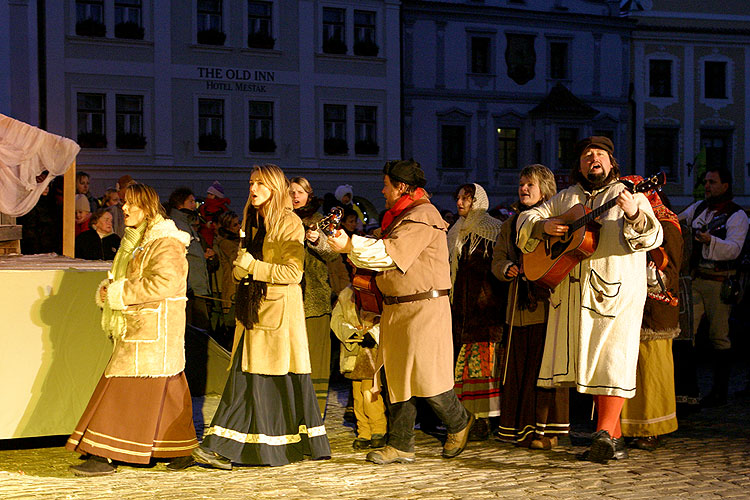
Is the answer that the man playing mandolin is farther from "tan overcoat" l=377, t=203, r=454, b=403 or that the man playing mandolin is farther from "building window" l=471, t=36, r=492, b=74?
"building window" l=471, t=36, r=492, b=74

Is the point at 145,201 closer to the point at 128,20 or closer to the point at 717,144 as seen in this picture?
the point at 128,20

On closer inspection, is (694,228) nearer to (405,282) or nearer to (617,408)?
(617,408)

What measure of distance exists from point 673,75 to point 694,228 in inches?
1187

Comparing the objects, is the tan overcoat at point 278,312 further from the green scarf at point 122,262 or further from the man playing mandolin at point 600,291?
the man playing mandolin at point 600,291

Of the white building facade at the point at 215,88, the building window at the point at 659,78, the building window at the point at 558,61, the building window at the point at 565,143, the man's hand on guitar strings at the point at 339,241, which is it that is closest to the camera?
the man's hand on guitar strings at the point at 339,241

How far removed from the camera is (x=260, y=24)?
30203 mm

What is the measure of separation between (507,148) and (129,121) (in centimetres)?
1298

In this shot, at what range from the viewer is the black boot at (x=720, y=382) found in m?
8.99

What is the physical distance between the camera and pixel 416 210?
649cm

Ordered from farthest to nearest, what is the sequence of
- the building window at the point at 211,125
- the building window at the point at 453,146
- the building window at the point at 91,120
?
the building window at the point at 453,146
the building window at the point at 211,125
the building window at the point at 91,120

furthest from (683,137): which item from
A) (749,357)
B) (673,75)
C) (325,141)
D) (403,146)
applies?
(749,357)

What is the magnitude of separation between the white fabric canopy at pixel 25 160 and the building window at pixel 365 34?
2300cm

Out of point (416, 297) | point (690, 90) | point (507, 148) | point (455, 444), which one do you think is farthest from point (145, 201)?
point (690, 90)

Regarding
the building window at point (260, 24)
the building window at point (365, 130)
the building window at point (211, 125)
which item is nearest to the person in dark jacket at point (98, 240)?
the building window at point (211, 125)
